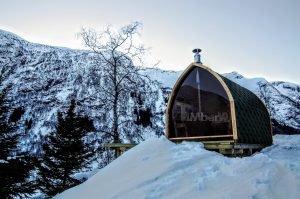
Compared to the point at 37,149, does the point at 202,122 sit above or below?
above

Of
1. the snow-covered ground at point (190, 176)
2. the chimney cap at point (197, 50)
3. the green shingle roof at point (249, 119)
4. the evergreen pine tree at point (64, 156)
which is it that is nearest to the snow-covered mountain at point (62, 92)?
the evergreen pine tree at point (64, 156)

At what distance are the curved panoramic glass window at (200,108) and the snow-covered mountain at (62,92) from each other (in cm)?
3584

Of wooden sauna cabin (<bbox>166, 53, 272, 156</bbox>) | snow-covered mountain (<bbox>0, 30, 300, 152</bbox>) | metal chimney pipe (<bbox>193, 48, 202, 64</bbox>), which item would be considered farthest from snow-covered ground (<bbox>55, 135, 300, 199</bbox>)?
snow-covered mountain (<bbox>0, 30, 300, 152</bbox>)

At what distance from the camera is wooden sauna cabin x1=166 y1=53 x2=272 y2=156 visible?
30.2ft

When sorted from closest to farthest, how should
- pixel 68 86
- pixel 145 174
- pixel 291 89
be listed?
pixel 145 174, pixel 68 86, pixel 291 89

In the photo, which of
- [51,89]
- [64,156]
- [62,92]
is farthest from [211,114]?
[51,89]

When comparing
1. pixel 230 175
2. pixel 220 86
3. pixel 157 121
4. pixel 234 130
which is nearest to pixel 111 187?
pixel 230 175

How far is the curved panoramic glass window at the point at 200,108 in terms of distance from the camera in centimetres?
956

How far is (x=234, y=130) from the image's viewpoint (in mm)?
8953

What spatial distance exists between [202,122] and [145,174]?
4.78 meters

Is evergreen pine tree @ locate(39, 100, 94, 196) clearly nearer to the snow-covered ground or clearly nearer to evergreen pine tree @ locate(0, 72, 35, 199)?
evergreen pine tree @ locate(0, 72, 35, 199)

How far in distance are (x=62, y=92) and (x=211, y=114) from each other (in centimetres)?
5433

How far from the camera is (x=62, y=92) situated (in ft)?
194

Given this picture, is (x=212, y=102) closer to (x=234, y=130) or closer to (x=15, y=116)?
(x=234, y=130)
